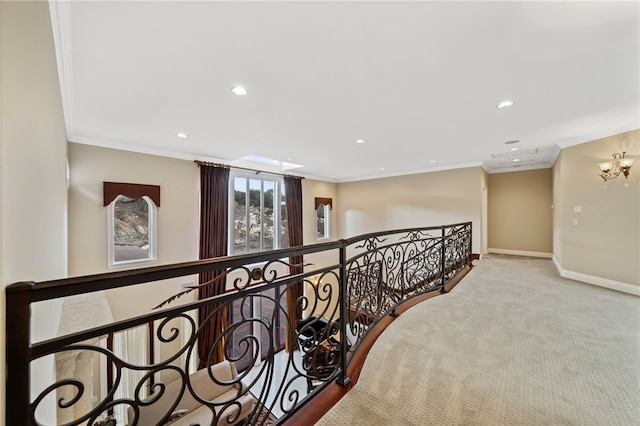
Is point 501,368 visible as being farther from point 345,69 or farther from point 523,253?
point 523,253

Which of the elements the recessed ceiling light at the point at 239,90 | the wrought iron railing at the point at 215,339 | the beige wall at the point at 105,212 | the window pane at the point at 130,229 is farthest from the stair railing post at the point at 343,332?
the window pane at the point at 130,229

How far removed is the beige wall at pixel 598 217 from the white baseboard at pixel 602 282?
12 millimetres

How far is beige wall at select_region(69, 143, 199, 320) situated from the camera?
356 centimetres

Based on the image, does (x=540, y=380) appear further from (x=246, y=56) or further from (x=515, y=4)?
(x=246, y=56)

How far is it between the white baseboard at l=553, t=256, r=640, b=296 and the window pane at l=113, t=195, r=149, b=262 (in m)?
7.45

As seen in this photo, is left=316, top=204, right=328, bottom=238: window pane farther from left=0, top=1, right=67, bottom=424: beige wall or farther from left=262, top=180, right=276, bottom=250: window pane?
left=0, top=1, right=67, bottom=424: beige wall

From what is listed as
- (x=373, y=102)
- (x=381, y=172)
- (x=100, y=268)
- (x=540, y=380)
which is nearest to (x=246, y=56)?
(x=373, y=102)

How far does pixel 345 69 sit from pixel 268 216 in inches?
188

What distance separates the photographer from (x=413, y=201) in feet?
21.6

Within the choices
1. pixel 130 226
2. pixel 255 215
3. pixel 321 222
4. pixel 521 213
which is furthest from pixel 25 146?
pixel 521 213

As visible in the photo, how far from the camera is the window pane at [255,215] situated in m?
5.90

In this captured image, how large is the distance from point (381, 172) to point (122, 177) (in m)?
5.92

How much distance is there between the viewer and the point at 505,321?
242 centimetres

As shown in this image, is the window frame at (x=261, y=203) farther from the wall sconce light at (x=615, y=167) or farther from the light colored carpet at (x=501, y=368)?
the wall sconce light at (x=615, y=167)
